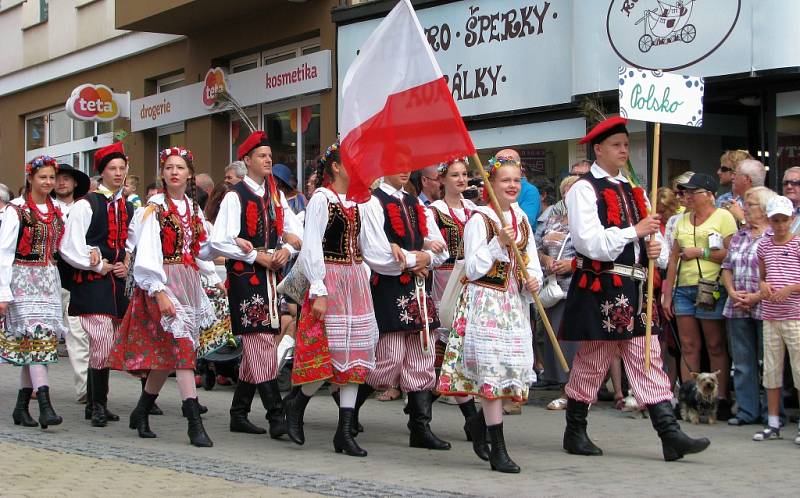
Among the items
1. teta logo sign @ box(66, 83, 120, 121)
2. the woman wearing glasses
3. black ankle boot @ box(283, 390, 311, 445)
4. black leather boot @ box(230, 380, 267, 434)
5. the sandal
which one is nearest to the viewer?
black ankle boot @ box(283, 390, 311, 445)

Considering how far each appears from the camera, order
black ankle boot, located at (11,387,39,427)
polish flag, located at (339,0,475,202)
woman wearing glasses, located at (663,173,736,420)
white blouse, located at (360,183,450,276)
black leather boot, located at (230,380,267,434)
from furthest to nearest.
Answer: woman wearing glasses, located at (663,173,736,420)
black ankle boot, located at (11,387,39,427)
black leather boot, located at (230,380,267,434)
white blouse, located at (360,183,450,276)
polish flag, located at (339,0,475,202)

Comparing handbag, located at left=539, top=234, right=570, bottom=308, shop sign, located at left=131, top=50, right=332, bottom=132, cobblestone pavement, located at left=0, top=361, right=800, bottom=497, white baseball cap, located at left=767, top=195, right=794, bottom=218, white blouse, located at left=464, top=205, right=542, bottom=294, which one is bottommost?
cobblestone pavement, located at left=0, top=361, right=800, bottom=497

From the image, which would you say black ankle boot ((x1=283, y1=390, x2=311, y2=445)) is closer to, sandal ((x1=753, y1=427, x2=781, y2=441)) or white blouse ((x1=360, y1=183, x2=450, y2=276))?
white blouse ((x1=360, y1=183, x2=450, y2=276))

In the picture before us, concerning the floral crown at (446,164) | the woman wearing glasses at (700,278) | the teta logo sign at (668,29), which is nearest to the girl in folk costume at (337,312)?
the floral crown at (446,164)

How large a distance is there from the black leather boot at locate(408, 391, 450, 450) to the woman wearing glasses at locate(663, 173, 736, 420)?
111 inches

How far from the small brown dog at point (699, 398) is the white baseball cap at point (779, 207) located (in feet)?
4.51

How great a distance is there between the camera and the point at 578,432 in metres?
8.20

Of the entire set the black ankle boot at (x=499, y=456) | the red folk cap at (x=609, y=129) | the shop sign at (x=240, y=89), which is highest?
the shop sign at (x=240, y=89)

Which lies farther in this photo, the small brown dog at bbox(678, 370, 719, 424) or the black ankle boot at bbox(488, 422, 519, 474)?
the small brown dog at bbox(678, 370, 719, 424)

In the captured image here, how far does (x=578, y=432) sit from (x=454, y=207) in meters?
2.50

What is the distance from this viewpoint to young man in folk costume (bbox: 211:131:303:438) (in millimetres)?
8898

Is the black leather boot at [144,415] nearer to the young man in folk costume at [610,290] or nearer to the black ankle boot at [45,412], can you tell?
the black ankle boot at [45,412]

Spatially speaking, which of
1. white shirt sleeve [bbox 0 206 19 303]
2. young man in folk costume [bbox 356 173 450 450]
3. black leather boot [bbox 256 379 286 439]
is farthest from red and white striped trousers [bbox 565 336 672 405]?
white shirt sleeve [bbox 0 206 19 303]

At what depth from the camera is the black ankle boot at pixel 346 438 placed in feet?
26.8
